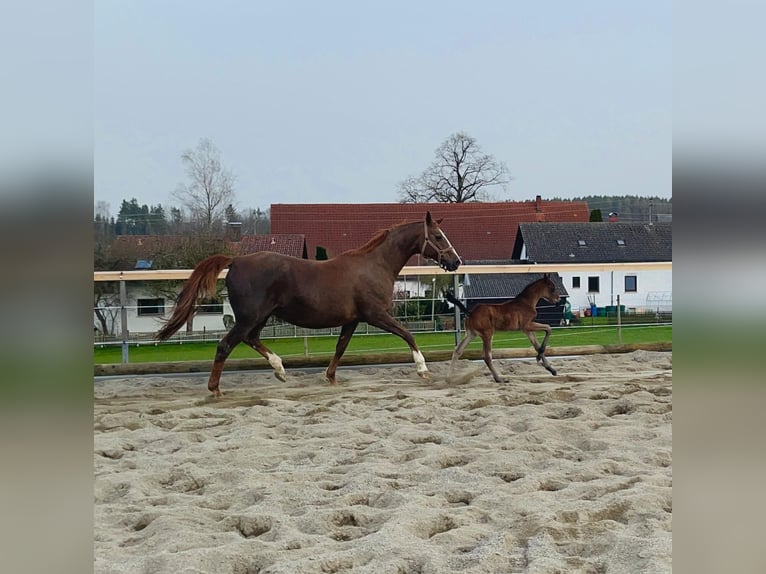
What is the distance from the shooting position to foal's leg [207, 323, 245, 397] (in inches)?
233

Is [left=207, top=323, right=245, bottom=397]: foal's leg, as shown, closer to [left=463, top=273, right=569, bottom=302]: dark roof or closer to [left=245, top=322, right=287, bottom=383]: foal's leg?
[left=245, top=322, right=287, bottom=383]: foal's leg

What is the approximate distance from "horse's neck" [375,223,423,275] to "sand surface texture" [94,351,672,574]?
1.31m

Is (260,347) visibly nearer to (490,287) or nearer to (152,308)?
(152,308)

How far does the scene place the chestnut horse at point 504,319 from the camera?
20.6 ft

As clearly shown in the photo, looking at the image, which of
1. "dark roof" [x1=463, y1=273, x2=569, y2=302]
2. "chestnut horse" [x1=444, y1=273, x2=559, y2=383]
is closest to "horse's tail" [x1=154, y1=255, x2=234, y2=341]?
"chestnut horse" [x1=444, y1=273, x2=559, y2=383]

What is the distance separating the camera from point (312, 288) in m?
6.36

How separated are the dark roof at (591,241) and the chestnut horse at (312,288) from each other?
45.4ft

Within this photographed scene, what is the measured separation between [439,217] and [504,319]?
1688 centimetres

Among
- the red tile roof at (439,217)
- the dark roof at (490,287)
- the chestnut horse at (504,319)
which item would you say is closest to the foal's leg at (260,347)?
the chestnut horse at (504,319)

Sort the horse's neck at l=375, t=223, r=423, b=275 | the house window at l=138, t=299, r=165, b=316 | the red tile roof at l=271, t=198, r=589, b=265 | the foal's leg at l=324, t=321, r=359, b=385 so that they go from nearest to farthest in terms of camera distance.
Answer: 1. the foal's leg at l=324, t=321, r=359, b=385
2. the horse's neck at l=375, t=223, r=423, b=275
3. the house window at l=138, t=299, r=165, b=316
4. the red tile roof at l=271, t=198, r=589, b=265
